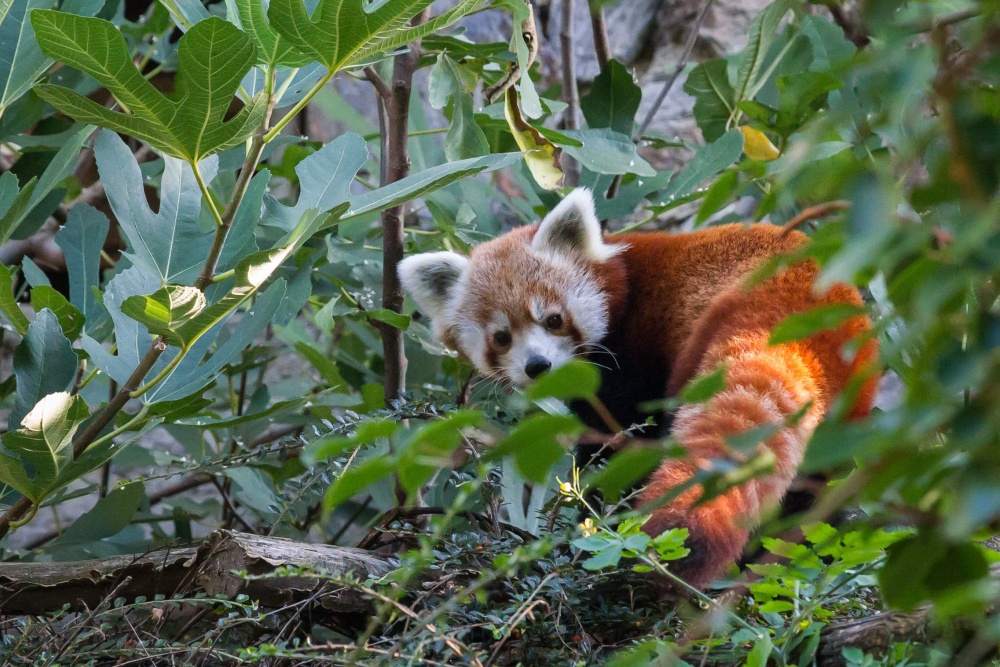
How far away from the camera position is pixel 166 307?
1.45 m

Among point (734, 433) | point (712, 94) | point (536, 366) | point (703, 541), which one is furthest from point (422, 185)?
point (712, 94)

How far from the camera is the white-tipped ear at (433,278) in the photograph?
2744mm

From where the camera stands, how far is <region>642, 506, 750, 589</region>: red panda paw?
1.20 meters

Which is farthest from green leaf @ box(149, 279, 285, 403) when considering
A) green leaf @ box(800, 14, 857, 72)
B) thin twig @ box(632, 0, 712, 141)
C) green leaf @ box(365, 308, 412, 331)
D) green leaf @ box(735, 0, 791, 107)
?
green leaf @ box(800, 14, 857, 72)

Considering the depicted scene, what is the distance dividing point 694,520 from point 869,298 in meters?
1.47

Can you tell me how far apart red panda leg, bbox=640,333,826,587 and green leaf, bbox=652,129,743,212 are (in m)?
0.83

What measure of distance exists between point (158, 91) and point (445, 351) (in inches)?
56.3

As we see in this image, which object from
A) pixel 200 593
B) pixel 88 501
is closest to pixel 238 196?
pixel 200 593

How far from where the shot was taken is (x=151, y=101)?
1395mm

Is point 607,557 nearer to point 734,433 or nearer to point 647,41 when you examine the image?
point 734,433

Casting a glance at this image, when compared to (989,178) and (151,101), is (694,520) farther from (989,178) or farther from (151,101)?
(151,101)

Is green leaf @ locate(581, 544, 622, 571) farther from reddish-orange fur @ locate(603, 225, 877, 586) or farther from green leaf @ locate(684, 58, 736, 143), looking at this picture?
green leaf @ locate(684, 58, 736, 143)

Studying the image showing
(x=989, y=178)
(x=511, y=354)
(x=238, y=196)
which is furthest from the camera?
(x=511, y=354)

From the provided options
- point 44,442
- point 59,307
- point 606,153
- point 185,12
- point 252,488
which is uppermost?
point 185,12
